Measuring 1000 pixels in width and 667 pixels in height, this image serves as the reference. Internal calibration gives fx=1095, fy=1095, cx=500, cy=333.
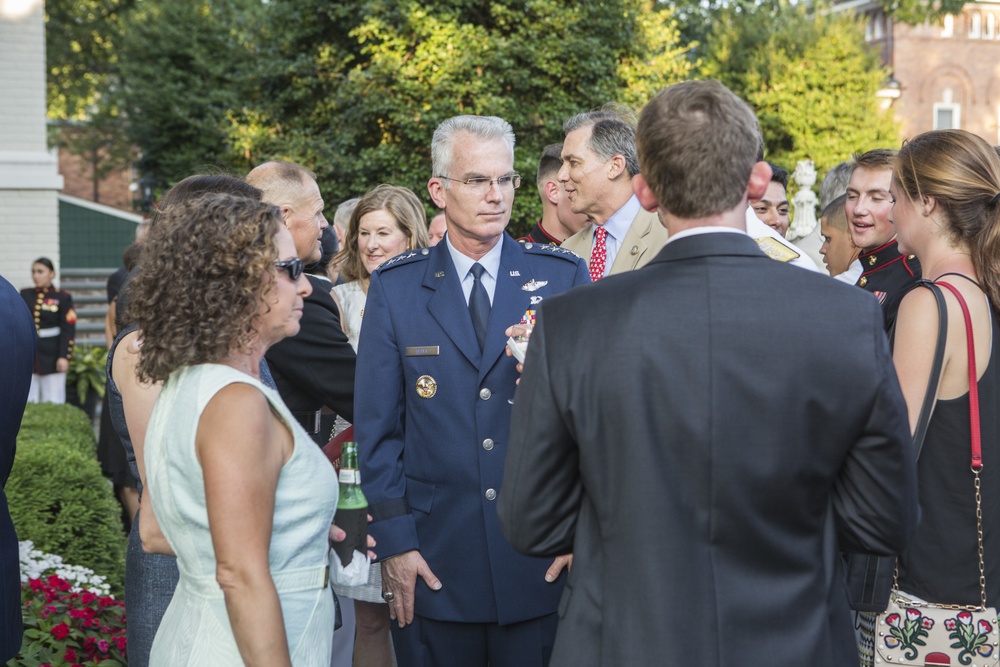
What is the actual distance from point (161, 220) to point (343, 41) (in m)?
18.5

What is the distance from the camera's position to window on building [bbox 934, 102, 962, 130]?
144 ft

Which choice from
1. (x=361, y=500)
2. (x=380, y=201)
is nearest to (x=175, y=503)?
(x=361, y=500)

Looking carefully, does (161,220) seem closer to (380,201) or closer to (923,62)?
(380,201)

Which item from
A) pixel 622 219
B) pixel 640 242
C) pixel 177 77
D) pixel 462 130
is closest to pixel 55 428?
pixel 622 219

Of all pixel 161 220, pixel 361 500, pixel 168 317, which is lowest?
pixel 361 500

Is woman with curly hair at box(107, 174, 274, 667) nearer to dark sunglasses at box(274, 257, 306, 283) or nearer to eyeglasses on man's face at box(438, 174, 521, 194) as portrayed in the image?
dark sunglasses at box(274, 257, 306, 283)

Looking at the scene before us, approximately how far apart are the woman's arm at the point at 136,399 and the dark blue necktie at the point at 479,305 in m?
1.08

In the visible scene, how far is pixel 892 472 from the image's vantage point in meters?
2.22

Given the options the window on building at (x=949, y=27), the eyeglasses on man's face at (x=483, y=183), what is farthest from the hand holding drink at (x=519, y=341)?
the window on building at (x=949, y=27)

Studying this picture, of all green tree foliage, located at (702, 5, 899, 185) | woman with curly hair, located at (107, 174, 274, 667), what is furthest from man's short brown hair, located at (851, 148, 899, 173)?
green tree foliage, located at (702, 5, 899, 185)

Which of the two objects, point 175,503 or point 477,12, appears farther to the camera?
point 477,12

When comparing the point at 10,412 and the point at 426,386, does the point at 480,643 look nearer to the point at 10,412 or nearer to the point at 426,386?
the point at 426,386

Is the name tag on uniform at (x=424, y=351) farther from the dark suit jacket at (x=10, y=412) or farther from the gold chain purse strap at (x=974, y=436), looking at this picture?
the gold chain purse strap at (x=974, y=436)

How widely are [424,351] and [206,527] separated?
1.31m
